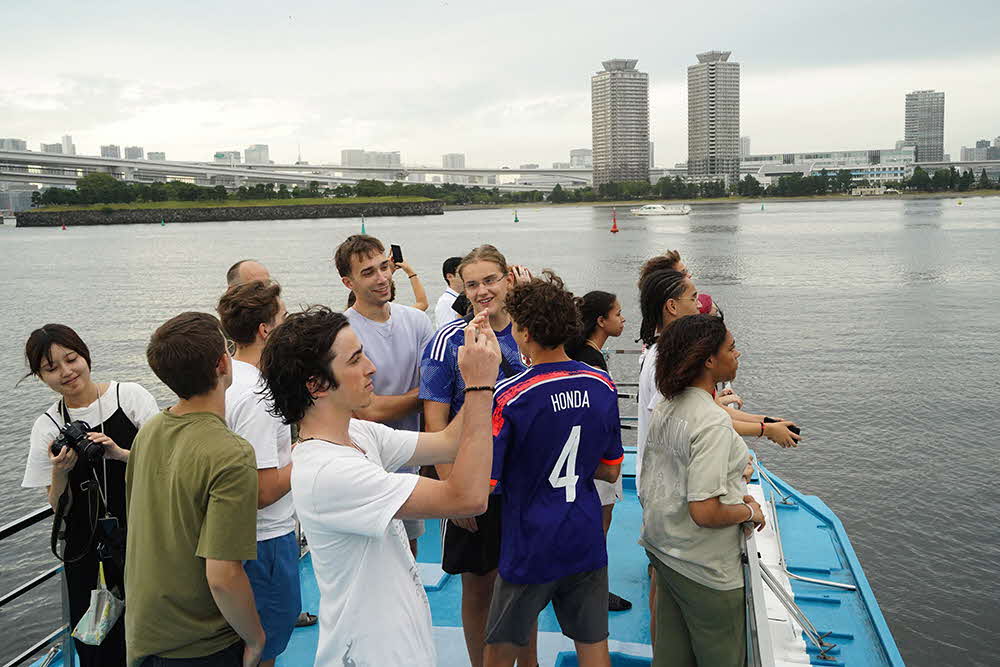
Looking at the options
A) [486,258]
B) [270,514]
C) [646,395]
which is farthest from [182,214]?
[270,514]

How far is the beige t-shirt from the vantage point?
2941 mm

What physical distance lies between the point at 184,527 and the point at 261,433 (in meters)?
0.68

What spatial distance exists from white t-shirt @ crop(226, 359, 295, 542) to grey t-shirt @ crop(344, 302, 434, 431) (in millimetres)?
980

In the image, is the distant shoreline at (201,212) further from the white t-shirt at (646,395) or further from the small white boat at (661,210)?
the white t-shirt at (646,395)

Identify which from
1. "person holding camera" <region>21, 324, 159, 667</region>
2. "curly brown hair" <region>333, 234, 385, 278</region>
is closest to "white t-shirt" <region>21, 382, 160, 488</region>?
"person holding camera" <region>21, 324, 159, 667</region>

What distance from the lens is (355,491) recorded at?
83.6 inches

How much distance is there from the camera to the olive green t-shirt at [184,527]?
2.39m

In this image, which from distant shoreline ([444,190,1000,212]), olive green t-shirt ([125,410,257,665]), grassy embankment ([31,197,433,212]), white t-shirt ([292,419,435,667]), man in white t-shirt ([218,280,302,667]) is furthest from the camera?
distant shoreline ([444,190,1000,212])

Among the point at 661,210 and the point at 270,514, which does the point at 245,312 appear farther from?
the point at 661,210

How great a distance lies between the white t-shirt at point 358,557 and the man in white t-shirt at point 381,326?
1.83 metres

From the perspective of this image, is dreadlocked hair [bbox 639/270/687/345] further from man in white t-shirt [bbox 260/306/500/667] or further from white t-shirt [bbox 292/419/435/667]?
white t-shirt [bbox 292/419/435/667]

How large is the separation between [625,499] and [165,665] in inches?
183

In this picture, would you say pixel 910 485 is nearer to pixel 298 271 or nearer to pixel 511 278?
pixel 511 278

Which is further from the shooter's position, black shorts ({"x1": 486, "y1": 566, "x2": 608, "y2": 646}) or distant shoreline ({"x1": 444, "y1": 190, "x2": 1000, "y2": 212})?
distant shoreline ({"x1": 444, "y1": 190, "x2": 1000, "y2": 212})
